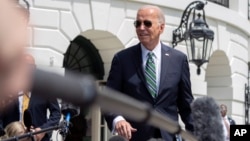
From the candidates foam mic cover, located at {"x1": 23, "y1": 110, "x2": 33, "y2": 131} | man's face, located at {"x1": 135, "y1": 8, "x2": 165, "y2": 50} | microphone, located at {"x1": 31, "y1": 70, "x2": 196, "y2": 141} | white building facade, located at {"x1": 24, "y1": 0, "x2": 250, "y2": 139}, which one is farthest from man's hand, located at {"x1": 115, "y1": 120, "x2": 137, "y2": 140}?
white building facade, located at {"x1": 24, "y1": 0, "x2": 250, "y2": 139}

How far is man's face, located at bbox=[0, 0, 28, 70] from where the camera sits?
65 centimetres

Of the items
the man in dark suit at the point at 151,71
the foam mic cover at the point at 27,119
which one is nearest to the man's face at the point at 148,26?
the man in dark suit at the point at 151,71

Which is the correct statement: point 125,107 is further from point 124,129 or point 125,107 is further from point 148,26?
point 148,26

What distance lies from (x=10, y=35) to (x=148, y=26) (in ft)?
10.3

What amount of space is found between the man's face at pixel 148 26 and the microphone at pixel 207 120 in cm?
603

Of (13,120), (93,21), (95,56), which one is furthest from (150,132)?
(95,56)

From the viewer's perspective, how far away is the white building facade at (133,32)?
1090 cm

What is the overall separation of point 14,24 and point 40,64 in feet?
0.22

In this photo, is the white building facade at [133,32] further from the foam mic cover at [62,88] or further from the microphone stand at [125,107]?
the foam mic cover at [62,88]

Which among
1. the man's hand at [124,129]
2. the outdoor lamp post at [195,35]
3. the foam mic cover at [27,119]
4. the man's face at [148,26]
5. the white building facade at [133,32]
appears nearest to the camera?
the man's hand at [124,129]

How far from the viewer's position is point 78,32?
37.3 ft

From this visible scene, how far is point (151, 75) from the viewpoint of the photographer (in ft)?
12.7

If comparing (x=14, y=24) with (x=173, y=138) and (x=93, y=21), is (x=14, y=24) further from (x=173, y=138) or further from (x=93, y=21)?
(x=93, y=21)

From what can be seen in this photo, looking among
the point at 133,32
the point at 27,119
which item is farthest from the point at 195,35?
the point at 27,119
